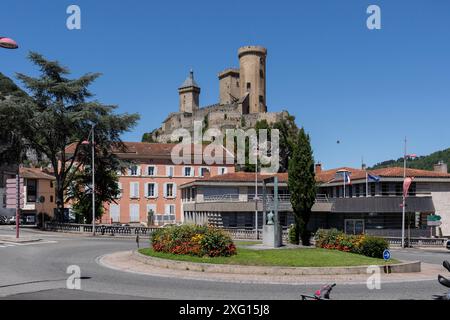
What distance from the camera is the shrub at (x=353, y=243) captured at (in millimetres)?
26484

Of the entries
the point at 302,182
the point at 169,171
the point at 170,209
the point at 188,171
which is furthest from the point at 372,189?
the point at 169,171

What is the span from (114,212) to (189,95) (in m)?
89.7

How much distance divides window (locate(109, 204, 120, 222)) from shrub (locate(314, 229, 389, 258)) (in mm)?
51054

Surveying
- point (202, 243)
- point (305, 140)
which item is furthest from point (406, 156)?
point (202, 243)

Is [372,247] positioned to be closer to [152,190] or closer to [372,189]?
[372,189]

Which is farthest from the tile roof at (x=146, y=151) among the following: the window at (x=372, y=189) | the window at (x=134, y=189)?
the window at (x=372, y=189)

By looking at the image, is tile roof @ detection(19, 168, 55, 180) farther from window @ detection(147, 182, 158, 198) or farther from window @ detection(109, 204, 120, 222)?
window @ detection(147, 182, 158, 198)

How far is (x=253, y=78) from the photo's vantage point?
14762cm

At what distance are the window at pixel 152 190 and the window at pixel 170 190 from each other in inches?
59.5

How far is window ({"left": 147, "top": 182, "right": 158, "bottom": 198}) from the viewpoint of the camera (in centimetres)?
7850

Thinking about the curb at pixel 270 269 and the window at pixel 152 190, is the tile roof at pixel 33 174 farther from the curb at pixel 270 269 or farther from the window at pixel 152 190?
the curb at pixel 270 269

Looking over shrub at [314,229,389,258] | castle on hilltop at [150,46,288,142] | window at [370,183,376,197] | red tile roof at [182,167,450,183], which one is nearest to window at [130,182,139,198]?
red tile roof at [182,167,450,183]
